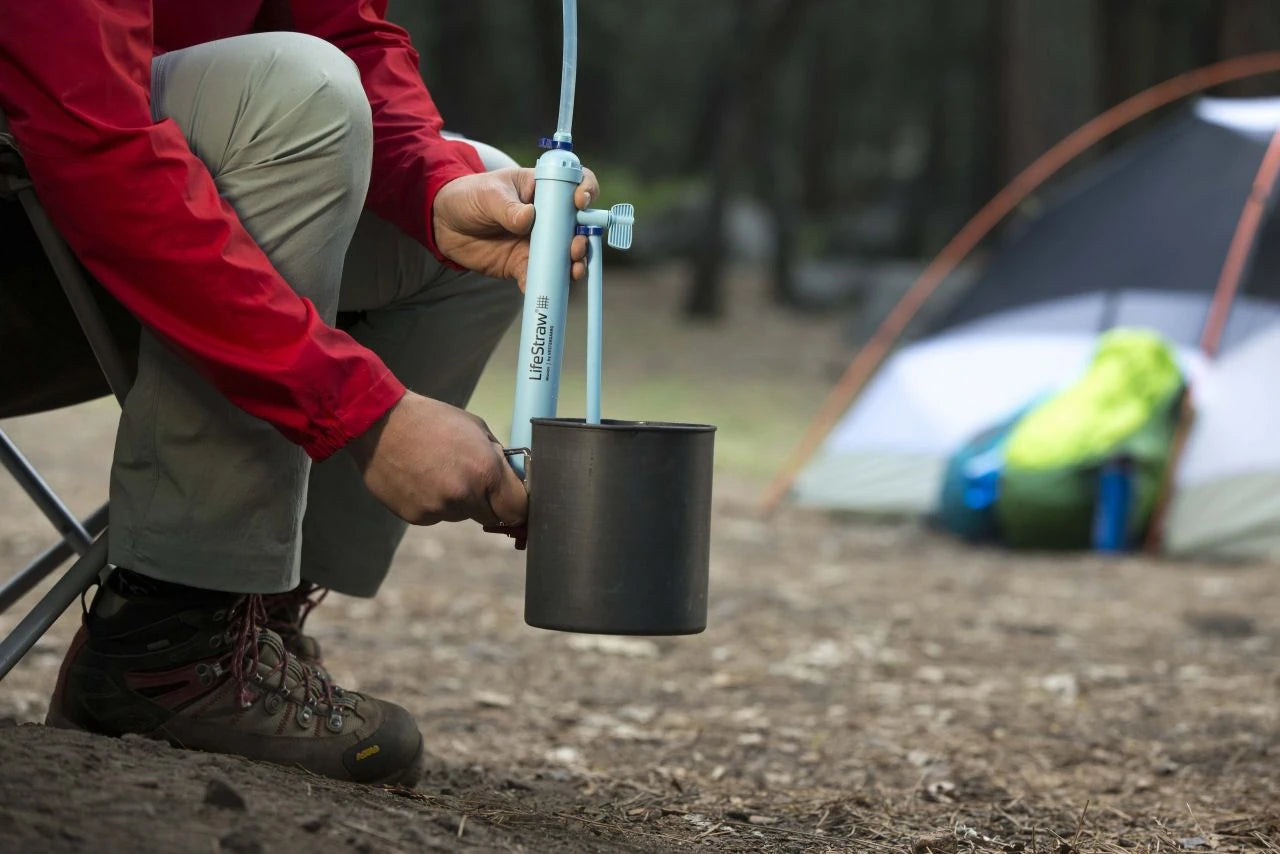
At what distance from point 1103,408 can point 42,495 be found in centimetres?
404

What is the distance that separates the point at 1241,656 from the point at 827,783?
5.51 feet

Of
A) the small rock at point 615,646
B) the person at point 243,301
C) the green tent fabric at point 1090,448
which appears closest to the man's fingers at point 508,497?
the person at point 243,301

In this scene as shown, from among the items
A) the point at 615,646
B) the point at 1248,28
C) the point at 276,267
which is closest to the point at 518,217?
the point at 276,267

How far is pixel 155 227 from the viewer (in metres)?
1.51

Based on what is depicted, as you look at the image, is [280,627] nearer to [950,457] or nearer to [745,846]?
[745,846]

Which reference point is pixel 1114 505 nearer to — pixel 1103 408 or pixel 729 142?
pixel 1103 408

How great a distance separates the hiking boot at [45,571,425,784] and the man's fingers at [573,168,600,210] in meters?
0.62

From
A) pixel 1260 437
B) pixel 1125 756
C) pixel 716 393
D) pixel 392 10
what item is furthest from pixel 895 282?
pixel 1125 756

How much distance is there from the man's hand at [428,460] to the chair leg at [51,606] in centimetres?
35

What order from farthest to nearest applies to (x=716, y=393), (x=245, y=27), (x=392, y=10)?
(x=392, y=10) < (x=716, y=393) < (x=245, y=27)

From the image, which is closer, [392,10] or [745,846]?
[745,846]

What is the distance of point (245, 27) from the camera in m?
2.01

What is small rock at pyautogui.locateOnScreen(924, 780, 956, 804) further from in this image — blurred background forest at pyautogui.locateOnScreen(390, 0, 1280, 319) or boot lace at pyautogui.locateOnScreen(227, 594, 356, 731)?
blurred background forest at pyautogui.locateOnScreen(390, 0, 1280, 319)

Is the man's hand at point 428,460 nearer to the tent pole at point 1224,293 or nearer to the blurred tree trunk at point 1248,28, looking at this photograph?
the tent pole at point 1224,293
